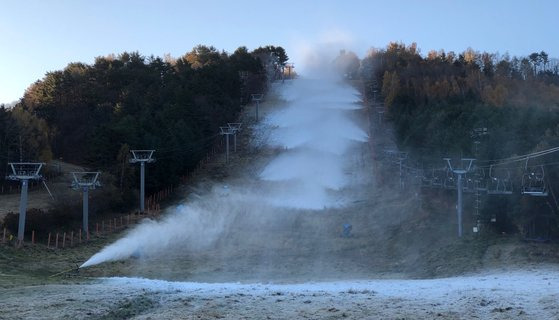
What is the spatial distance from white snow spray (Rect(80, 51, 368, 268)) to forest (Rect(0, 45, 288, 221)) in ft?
17.1

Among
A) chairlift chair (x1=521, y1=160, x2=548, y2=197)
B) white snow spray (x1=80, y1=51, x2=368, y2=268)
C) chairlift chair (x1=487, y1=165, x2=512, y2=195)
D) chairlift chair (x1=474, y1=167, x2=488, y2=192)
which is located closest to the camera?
chairlift chair (x1=521, y1=160, x2=548, y2=197)

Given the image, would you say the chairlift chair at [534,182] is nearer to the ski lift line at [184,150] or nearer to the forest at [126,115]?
the forest at [126,115]

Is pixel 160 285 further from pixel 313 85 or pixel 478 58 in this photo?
pixel 478 58

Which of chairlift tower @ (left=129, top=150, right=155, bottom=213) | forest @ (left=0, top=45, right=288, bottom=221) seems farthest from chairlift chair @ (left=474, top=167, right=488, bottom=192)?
forest @ (left=0, top=45, right=288, bottom=221)

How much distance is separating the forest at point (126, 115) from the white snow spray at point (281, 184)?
522cm

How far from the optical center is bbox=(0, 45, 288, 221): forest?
161 ft

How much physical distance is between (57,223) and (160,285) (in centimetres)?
1975

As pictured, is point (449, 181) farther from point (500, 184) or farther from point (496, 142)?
point (500, 184)

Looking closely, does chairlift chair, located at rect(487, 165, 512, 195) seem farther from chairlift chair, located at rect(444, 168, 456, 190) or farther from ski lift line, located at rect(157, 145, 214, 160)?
ski lift line, located at rect(157, 145, 214, 160)

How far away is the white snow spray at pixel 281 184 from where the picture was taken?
1430 inches

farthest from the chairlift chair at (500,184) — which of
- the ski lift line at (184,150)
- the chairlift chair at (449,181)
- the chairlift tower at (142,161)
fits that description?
the ski lift line at (184,150)

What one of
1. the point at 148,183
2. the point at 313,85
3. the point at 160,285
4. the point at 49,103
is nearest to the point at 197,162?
the point at 148,183

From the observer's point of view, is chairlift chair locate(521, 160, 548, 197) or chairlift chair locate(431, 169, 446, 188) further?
chairlift chair locate(431, 169, 446, 188)

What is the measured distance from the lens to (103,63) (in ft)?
330
